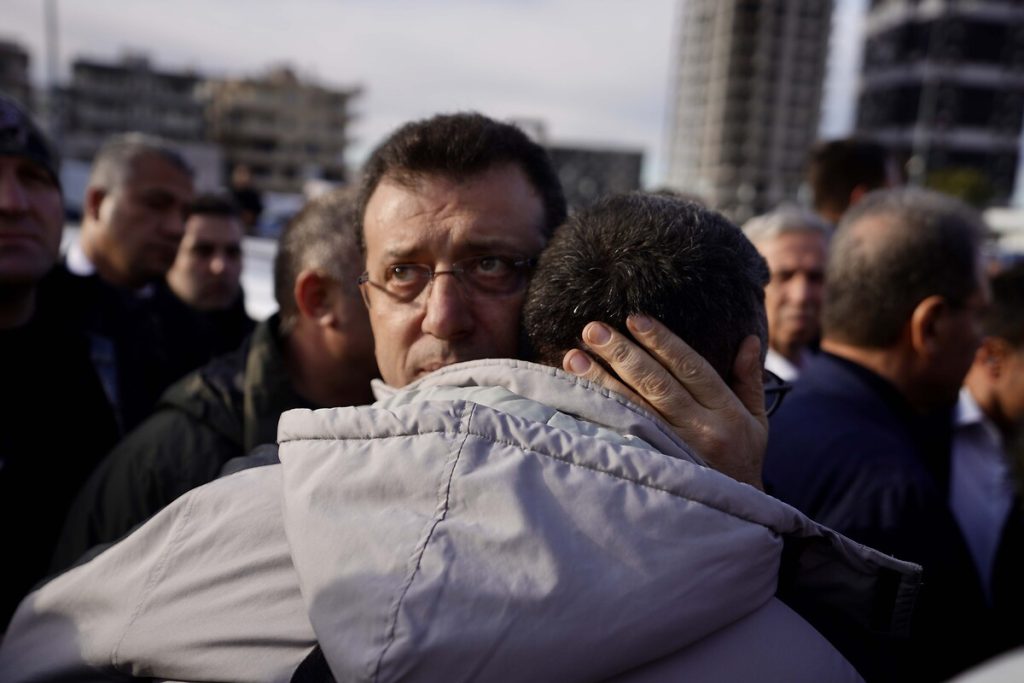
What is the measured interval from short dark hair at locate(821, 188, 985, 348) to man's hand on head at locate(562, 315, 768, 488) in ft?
4.93

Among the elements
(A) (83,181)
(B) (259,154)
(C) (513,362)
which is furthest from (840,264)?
(B) (259,154)

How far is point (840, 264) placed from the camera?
2.72 meters

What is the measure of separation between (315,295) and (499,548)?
184 cm

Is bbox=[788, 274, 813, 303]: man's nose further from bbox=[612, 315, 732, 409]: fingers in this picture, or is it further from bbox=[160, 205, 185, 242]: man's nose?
bbox=[160, 205, 185, 242]: man's nose

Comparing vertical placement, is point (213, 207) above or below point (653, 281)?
below

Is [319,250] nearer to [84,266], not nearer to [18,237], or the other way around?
[18,237]

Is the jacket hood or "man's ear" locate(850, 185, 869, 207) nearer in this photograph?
the jacket hood

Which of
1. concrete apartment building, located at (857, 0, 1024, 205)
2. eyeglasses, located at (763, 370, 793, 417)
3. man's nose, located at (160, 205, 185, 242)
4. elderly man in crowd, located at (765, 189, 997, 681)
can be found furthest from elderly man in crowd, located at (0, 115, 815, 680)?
concrete apartment building, located at (857, 0, 1024, 205)

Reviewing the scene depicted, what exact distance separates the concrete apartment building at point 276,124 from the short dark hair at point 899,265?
91246 mm

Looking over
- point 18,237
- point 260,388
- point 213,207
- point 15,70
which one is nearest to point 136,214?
point 213,207

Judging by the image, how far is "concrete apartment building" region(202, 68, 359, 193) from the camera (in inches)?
3585

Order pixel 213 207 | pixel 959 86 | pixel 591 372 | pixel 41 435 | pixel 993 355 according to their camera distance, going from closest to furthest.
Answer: pixel 591 372
pixel 41 435
pixel 993 355
pixel 213 207
pixel 959 86

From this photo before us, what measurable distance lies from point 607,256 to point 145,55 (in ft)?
341

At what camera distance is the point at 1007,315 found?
2.76 metres
